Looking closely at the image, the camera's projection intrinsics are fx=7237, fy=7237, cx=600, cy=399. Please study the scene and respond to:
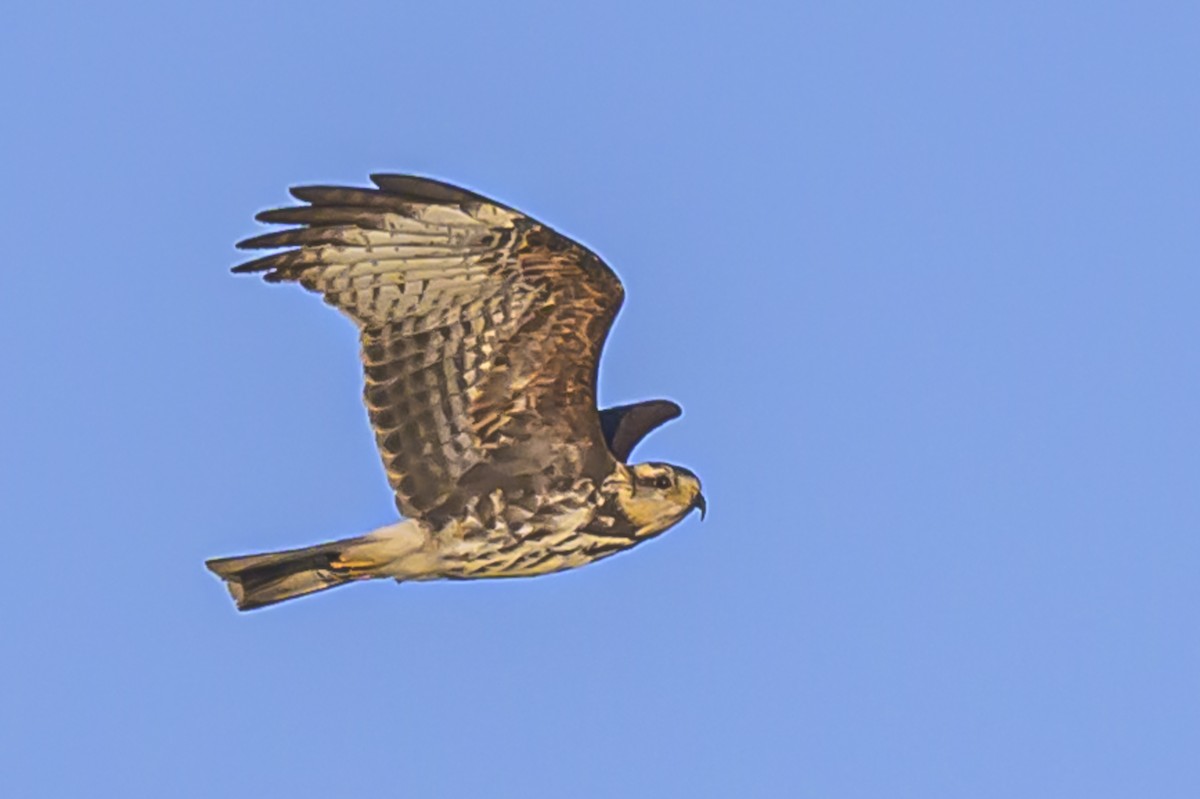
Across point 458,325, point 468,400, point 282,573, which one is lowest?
point 282,573

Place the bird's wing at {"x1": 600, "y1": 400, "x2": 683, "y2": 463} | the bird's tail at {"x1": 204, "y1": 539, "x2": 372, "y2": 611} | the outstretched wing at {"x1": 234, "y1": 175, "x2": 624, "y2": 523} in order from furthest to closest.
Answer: the bird's wing at {"x1": 600, "y1": 400, "x2": 683, "y2": 463}
the bird's tail at {"x1": 204, "y1": 539, "x2": 372, "y2": 611}
the outstretched wing at {"x1": 234, "y1": 175, "x2": 624, "y2": 523}

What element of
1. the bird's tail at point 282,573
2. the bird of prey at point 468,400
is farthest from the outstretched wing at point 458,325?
the bird's tail at point 282,573

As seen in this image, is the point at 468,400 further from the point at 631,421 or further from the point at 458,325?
the point at 631,421

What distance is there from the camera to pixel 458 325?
41.0 meters

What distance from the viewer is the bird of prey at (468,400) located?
40.7m

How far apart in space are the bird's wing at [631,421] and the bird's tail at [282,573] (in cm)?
223

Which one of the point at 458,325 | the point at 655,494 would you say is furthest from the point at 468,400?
the point at 655,494

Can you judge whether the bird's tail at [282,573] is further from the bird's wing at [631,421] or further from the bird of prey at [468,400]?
the bird's wing at [631,421]

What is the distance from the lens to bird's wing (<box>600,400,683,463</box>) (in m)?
42.6

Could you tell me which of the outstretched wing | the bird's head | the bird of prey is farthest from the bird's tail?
the bird's head

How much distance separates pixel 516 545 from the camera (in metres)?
41.1

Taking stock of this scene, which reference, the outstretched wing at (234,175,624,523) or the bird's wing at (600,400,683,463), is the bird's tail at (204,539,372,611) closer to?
the outstretched wing at (234,175,624,523)

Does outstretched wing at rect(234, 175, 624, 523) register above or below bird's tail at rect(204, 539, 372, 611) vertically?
above

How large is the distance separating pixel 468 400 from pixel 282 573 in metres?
1.44
